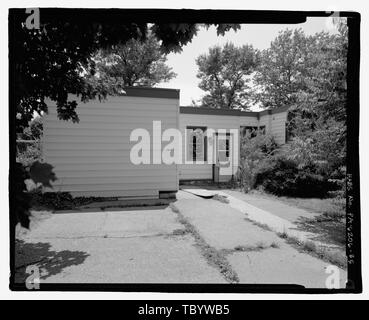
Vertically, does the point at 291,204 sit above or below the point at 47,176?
below

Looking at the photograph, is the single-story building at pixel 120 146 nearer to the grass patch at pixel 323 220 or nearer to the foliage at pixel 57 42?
the grass patch at pixel 323 220

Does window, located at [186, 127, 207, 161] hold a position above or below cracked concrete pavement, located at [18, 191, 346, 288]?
→ above

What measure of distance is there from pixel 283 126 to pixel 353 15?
34.7 ft

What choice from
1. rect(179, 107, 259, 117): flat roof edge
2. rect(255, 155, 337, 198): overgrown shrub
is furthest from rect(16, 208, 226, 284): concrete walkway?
rect(179, 107, 259, 117): flat roof edge

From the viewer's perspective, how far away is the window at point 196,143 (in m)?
11.6

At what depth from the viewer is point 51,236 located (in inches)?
156

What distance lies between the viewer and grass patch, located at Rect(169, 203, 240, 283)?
266cm

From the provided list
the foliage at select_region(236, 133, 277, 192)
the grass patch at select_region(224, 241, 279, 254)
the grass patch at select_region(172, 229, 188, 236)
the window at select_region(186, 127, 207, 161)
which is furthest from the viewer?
the window at select_region(186, 127, 207, 161)

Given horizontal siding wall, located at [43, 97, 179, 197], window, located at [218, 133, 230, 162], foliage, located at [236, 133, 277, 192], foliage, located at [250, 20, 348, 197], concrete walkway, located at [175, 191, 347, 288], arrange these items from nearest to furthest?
foliage, located at [250, 20, 348, 197] → concrete walkway, located at [175, 191, 347, 288] → horizontal siding wall, located at [43, 97, 179, 197] → foliage, located at [236, 133, 277, 192] → window, located at [218, 133, 230, 162]

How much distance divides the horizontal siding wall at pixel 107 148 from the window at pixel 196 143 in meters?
4.18

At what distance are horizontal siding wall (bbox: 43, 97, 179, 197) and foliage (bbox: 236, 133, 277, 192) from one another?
11.6 feet

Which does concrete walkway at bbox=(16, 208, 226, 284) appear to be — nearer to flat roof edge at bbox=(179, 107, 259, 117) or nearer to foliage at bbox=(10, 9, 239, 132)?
foliage at bbox=(10, 9, 239, 132)
